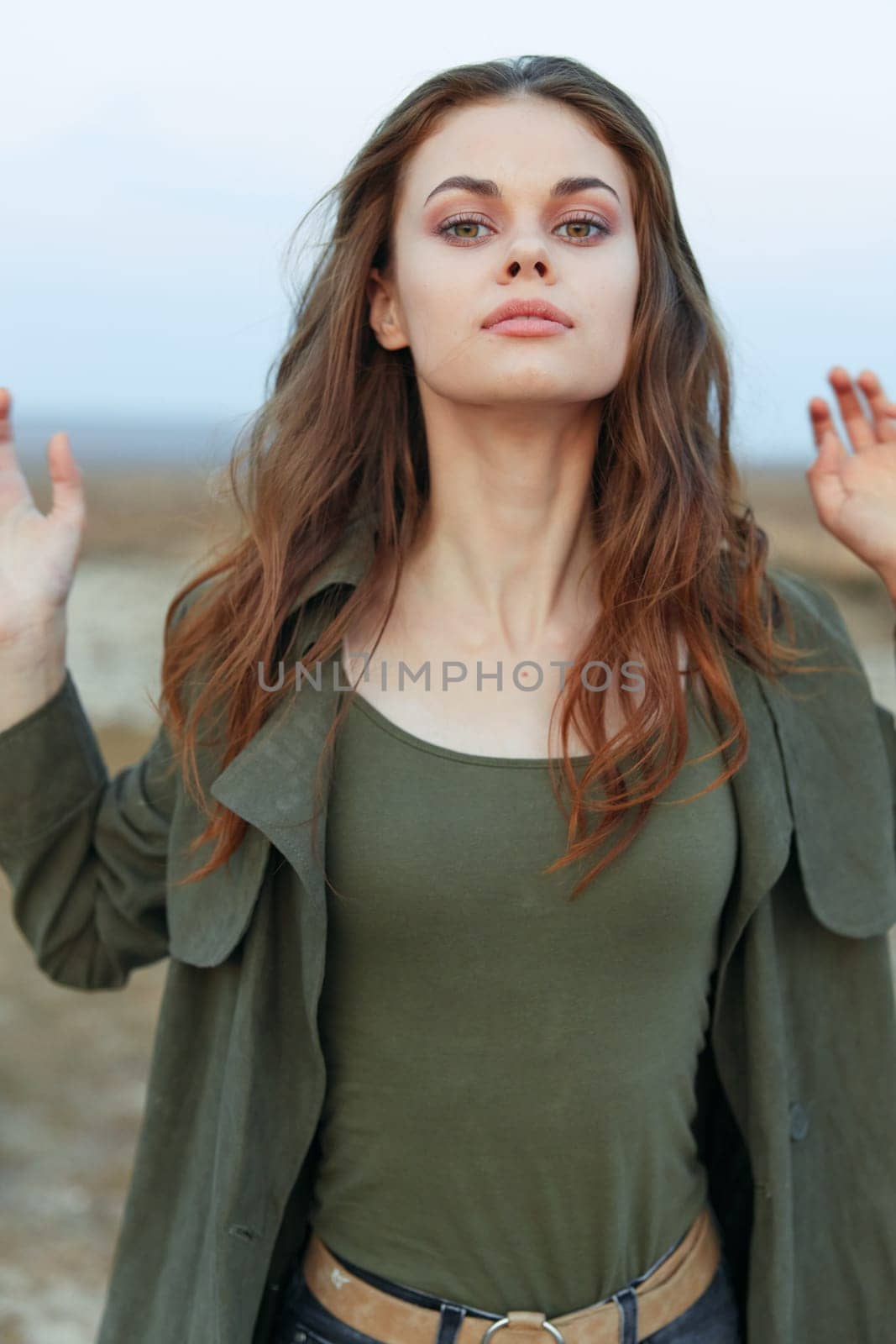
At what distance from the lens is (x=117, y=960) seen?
6.88 ft

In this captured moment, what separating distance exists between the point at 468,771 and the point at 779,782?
1.57ft

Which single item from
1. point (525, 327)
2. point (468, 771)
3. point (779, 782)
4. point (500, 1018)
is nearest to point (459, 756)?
point (468, 771)

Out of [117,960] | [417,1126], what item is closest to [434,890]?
[417,1126]

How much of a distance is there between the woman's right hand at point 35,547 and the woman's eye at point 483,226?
72 cm

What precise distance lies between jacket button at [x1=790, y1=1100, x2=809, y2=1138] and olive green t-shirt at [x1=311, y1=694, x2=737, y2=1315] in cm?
25

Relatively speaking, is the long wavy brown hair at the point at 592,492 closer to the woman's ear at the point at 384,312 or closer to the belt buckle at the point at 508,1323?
the woman's ear at the point at 384,312

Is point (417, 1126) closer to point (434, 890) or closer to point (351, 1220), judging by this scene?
point (351, 1220)

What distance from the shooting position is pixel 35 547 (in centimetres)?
208

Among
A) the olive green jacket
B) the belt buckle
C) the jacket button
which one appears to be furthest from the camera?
the jacket button

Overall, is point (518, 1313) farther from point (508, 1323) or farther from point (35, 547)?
Result: point (35, 547)

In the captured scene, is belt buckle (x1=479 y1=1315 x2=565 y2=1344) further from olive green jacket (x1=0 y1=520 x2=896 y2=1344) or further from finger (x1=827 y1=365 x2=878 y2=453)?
finger (x1=827 y1=365 x2=878 y2=453)

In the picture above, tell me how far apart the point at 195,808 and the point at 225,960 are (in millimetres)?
227

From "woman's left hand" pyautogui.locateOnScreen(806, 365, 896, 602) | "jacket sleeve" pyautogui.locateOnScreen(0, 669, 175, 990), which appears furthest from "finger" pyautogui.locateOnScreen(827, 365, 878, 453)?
"jacket sleeve" pyautogui.locateOnScreen(0, 669, 175, 990)

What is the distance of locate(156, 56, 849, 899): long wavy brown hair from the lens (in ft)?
6.12
